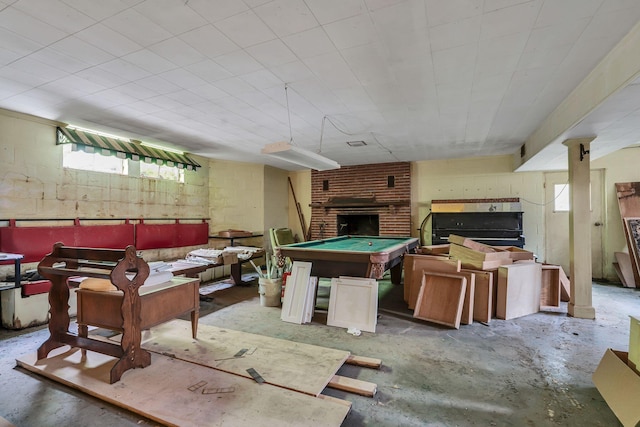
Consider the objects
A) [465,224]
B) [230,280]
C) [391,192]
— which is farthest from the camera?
[391,192]

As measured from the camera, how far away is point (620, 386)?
1997 millimetres

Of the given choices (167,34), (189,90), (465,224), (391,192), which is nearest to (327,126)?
(189,90)

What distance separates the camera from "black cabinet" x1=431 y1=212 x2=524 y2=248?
620 cm

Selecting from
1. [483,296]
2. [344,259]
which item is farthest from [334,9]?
[483,296]

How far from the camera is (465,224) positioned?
6543mm

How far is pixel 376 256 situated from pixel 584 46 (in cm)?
260

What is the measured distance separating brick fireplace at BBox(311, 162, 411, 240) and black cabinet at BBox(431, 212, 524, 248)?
0.80m

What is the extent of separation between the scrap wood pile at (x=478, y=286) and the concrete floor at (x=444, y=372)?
167mm

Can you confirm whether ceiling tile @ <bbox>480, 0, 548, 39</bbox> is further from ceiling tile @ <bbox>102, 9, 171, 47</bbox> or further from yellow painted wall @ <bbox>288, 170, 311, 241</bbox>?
yellow painted wall @ <bbox>288, 170, 311, 241</bbox>

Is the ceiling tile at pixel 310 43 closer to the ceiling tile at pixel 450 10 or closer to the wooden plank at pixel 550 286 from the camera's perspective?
the ceiling tile at pixel 450 10

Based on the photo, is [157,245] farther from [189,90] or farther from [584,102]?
[584,102]

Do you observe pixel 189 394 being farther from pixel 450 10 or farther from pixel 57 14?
pixel 450 10

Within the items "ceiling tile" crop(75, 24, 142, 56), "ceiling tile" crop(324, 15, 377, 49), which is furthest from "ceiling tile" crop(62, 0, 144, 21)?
"ceiling tile" crop(324, 15, 377, 49)

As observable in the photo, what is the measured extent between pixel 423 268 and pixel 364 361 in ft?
6.25
